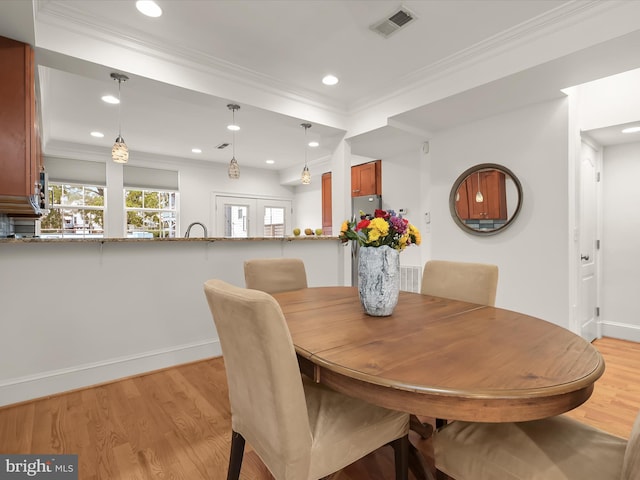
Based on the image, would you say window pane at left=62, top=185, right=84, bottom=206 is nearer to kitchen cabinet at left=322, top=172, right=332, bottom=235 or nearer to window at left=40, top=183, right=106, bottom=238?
window at left=40, top=183, right=106, bottom=238

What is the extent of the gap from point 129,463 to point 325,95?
11.0ft

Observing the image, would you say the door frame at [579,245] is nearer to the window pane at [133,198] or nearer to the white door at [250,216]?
the white door at [250,216]

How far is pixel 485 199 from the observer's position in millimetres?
3301

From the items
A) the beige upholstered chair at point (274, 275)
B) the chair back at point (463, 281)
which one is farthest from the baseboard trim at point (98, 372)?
the chair back at point (463, 281)

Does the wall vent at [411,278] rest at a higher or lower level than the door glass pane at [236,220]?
lower

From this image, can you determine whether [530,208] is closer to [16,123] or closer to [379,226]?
[379,226]

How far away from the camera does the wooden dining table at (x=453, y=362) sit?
784 millimetres

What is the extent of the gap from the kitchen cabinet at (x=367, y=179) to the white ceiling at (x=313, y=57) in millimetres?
1068

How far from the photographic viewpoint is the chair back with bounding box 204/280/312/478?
0.89m

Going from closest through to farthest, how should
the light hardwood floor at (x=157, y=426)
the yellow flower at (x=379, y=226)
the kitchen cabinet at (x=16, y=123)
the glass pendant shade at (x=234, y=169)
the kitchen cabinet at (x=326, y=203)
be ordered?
1. the yellow flower at (x=379, y=226)
2. the light hardwood floor at (x=157, y=426)
3. the kitchen cabinet at (x=16, y=123)
4. the glass pendant shade at (x=234, y=169)
5. the kitchen cabinet at (x=326, y=203)

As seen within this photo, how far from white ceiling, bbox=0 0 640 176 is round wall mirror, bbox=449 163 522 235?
2.02ft

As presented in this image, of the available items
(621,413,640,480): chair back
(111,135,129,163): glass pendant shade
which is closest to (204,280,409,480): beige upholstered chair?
(621,413,640,480): chair back

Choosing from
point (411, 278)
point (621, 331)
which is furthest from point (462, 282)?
point (621, 331)

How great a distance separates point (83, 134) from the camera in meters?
4.57
